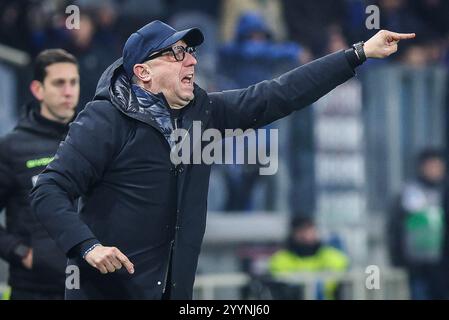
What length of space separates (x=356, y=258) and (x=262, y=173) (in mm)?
1265

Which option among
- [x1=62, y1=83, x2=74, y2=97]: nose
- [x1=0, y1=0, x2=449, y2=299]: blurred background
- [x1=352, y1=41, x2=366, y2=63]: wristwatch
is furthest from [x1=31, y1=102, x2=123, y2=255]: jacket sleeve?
[x1=0, y1=0, x2=449, y2=299]: blurred background

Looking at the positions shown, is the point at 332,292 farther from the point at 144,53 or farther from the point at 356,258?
the point at 144,53

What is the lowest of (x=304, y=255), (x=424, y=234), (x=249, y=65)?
(x=304, y=255)

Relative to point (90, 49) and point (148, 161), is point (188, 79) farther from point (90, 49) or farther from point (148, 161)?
point (90, 49)

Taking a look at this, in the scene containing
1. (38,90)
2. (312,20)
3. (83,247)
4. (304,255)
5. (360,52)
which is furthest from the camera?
(312,20)

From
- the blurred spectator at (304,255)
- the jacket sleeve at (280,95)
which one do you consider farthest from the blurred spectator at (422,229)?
the jacket sleeve at (280,95)

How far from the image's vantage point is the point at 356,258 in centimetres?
1220

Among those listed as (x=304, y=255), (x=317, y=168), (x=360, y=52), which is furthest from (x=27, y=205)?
(x=317, y=168)

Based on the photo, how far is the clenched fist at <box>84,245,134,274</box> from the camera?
18.7ft

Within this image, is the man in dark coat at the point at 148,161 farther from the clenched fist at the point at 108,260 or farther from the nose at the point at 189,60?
the clenched fist at the point at 108,260

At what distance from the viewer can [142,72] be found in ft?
20.6

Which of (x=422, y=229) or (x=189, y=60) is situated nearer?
(x=189, y=60)

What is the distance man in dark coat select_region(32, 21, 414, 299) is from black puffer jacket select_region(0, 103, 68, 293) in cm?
102

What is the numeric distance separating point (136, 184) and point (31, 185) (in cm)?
134
